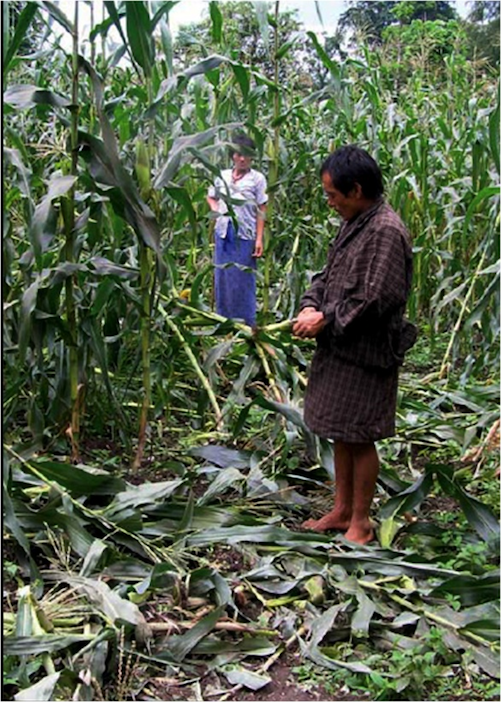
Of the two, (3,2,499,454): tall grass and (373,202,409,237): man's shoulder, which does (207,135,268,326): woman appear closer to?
(3,2,499,454): tall grass

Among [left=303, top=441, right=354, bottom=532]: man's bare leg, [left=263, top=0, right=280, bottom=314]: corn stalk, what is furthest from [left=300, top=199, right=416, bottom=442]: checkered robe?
[left=263, top=0, right=280, bottom=314]: corn stalk

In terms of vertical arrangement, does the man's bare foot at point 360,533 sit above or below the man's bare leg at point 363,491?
below

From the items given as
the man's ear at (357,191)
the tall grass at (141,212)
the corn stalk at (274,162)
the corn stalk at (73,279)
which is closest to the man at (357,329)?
the man's ear at (357,191)

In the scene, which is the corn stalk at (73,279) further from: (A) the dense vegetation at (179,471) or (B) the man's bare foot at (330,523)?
(B) the man's bare foot at (330,523)

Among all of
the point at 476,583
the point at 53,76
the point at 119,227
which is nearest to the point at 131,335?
the point at 119,227

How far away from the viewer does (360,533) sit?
2.81 metres

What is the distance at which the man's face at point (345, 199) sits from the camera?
2693 mm

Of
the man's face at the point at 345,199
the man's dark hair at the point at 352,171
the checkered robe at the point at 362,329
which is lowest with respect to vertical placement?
the checkered robe at the point at 362,329

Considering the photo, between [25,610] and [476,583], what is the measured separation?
4.08 ft

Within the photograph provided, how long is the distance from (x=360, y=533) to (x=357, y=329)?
0.70m

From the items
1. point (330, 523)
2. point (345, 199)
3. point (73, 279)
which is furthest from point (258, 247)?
point (330, 523)

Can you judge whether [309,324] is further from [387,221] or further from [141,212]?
[141,212]

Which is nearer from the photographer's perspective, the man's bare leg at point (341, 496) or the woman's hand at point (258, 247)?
the man's bare leg at point (341, 496)

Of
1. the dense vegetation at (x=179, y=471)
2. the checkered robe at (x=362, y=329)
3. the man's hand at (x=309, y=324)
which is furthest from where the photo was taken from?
the man's hand at (x=309, y=324)
